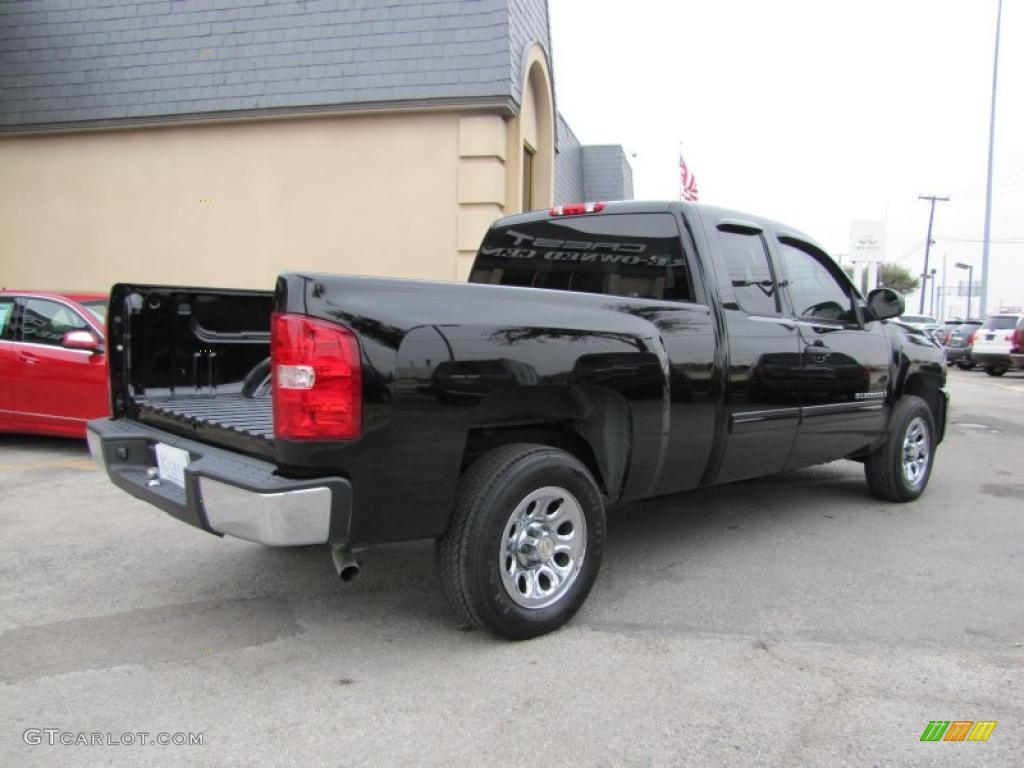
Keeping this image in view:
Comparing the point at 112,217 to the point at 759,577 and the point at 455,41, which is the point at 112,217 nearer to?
the point at 455,41

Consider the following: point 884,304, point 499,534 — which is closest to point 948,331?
point 884,304

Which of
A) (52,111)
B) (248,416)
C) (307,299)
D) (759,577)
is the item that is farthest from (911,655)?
(52,111)

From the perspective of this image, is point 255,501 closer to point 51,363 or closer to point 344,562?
point 344,562

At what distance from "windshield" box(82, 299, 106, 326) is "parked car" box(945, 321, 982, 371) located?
74.3 feet

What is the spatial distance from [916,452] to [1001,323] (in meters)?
17.8

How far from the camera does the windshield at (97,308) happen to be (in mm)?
7073

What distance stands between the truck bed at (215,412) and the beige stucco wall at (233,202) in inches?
253

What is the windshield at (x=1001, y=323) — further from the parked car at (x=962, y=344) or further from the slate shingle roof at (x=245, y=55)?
the slate shingle roof at (x=245, y=55)

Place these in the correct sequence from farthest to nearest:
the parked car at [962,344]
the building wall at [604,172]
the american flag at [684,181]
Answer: the parked car at [962,344] → the building wall at [604,172] → the american flag at [684,181]

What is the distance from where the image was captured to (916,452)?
580cm

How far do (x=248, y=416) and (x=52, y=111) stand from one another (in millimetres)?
10495

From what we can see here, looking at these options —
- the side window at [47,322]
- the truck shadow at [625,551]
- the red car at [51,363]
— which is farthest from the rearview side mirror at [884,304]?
the side window at [47,322]

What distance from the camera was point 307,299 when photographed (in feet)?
8.76

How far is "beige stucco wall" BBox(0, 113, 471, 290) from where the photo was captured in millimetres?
10422
